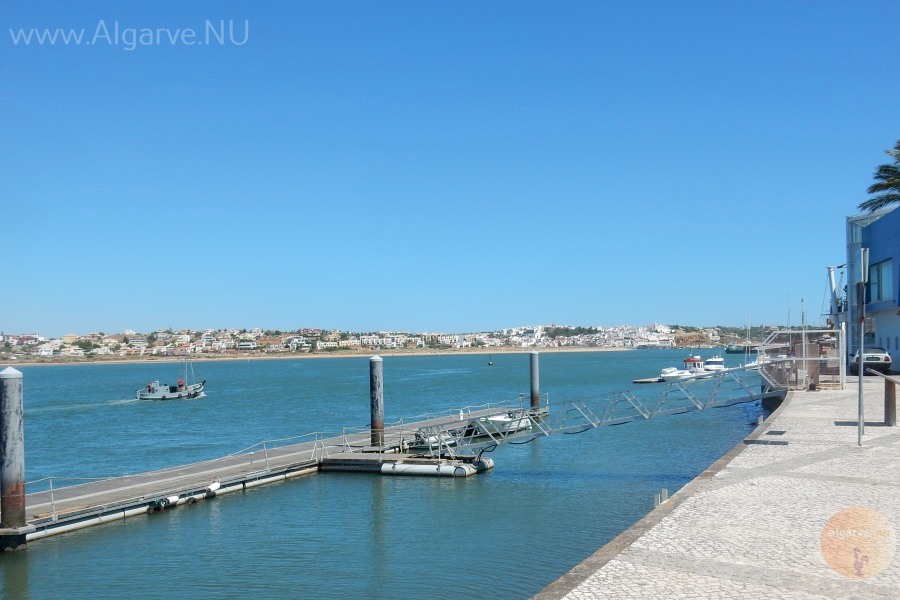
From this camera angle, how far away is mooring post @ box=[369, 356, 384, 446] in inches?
1105

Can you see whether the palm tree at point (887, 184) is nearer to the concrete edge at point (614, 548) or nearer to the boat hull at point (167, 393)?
the concrete edge at point (614, 548)

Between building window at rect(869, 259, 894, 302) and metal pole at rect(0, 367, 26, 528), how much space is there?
4265cm

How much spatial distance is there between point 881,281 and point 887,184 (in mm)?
5935

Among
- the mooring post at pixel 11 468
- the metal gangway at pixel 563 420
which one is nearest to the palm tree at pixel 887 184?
the metal gangway at pixel 563 420

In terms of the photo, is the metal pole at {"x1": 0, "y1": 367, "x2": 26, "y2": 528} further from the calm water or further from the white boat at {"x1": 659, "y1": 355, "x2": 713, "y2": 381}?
the white boat at {"x1": 659, "y1": 355, "x2": 713, "y2": 381}

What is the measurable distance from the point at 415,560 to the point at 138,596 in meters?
5.20

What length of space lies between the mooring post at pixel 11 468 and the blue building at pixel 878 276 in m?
41.2

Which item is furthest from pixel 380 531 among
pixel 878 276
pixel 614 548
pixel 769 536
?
pixel 878 276

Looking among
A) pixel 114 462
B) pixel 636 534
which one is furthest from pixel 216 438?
pixel 636 534

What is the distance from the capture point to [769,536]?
11.5m

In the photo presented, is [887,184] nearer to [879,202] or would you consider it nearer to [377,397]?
[879,202]

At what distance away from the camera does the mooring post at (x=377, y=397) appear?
2808cm

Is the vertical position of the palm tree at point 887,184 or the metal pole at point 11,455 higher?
the palm tree at point 887,184

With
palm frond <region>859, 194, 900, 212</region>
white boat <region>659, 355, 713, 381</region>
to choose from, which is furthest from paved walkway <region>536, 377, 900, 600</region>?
white boat <region>659, 355, 713, 381</region>
